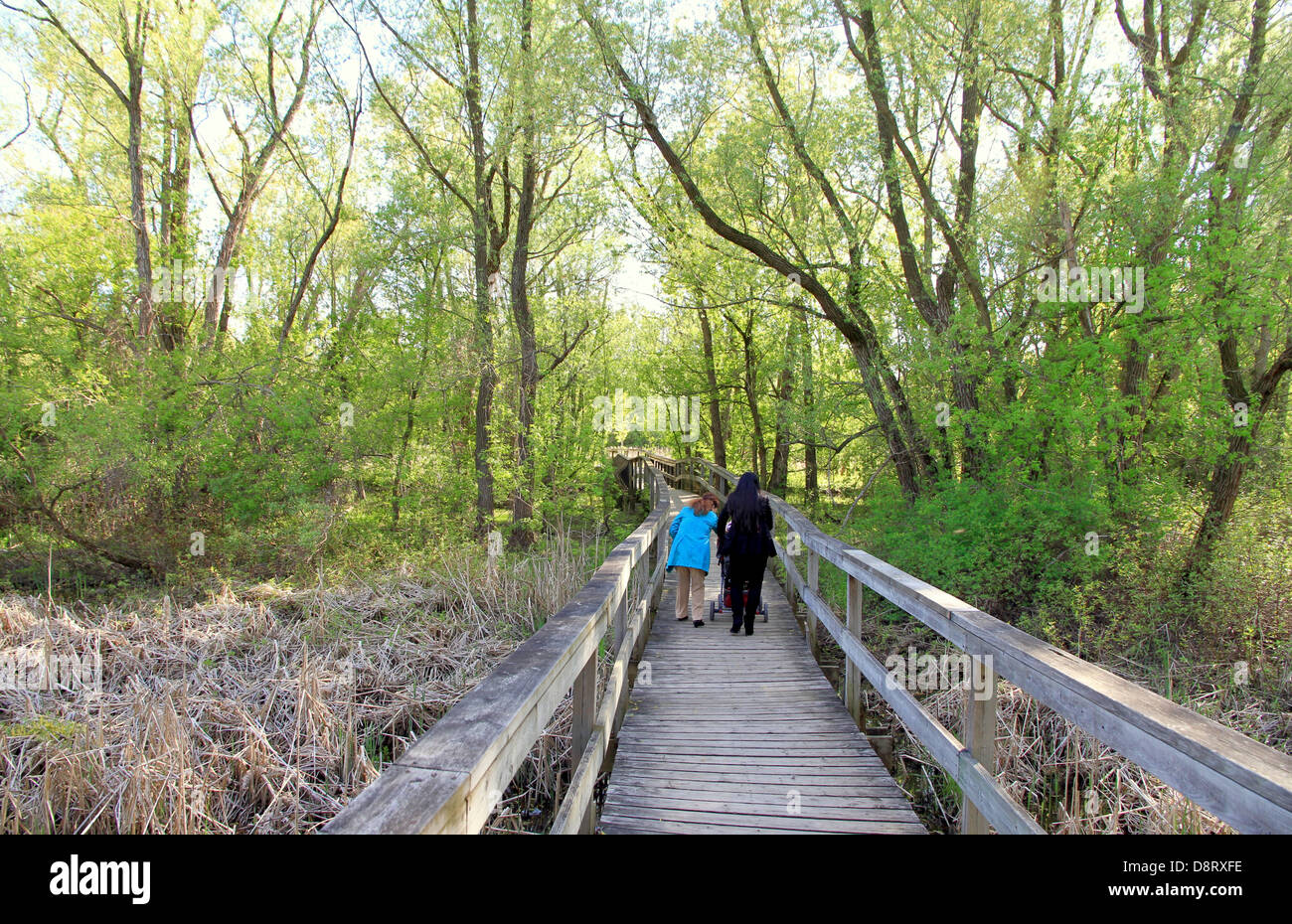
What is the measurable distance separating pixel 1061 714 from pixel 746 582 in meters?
4.52

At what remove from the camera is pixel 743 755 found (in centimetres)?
407

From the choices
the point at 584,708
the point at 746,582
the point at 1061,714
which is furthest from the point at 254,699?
the point at 1061,714

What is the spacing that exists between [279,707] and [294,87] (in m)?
16.5

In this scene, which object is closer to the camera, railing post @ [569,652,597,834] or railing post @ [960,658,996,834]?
railing post @ [960,658,996,834]

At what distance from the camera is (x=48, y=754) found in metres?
4.52
